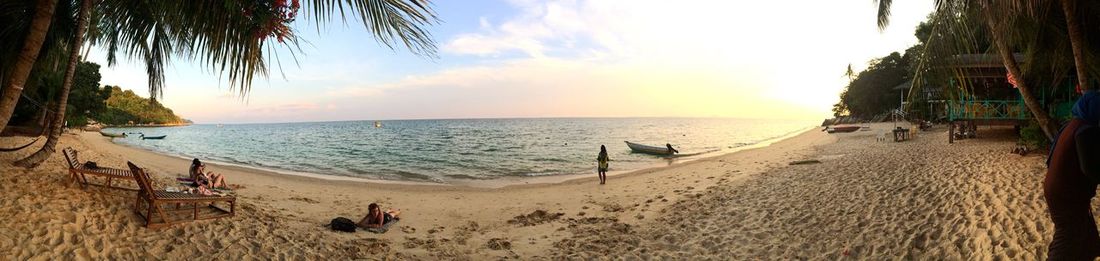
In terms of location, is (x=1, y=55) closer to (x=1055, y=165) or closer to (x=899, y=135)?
(x=1055, y=165)

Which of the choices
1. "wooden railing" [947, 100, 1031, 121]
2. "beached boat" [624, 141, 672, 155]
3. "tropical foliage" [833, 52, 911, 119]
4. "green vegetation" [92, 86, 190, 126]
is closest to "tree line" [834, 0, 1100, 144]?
"wooden railing" [947, 100, 1031, 121]

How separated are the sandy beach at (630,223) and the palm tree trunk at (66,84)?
0.32 m

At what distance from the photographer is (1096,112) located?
8.22ft

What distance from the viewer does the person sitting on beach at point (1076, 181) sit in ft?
8.34

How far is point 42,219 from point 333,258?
8.93 ft

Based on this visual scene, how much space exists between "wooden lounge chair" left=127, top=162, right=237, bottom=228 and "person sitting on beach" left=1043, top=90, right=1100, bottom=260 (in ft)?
25.4

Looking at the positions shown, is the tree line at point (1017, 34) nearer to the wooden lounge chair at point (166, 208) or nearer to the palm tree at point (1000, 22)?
the palm tree at point (1000, 22)

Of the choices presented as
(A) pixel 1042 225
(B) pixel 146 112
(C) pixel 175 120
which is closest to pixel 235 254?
(A) pixel 1042 225

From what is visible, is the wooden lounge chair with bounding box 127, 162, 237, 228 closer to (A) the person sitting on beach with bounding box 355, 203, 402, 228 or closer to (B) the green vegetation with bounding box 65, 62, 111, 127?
(A) the person sitting on beach with bounding box 355, 203, 402, 228

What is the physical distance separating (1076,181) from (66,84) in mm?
8414

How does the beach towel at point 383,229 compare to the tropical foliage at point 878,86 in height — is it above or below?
below

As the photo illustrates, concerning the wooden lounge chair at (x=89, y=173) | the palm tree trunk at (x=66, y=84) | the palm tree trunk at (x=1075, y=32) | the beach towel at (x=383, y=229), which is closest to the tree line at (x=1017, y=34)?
the palm tree trunk at (x=1075, y=32)

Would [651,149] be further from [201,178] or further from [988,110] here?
[201,178]

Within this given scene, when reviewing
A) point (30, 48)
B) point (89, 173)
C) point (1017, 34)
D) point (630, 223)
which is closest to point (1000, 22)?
point (1017, 34)
